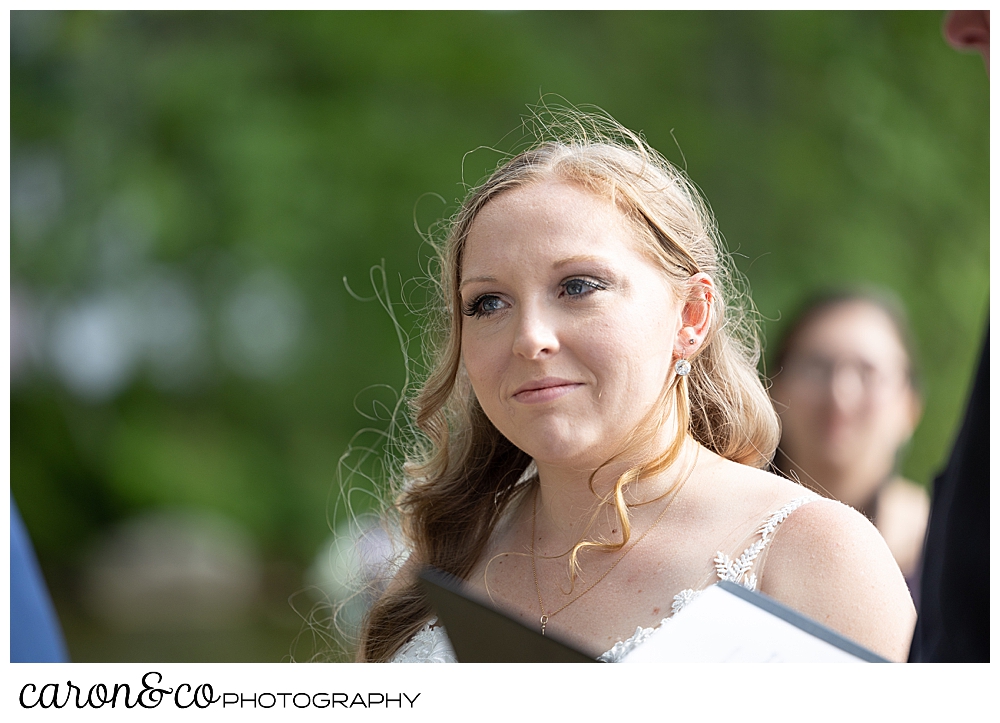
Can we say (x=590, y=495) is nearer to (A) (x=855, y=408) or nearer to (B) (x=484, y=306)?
(B) (x=484, y=306)

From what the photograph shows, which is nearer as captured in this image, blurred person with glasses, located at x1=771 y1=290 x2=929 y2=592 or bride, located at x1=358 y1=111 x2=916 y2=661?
bride, located at x1=358 y1=111 x2=916 y2=661

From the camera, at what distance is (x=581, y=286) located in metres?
1.32

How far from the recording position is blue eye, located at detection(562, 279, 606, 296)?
132 cm

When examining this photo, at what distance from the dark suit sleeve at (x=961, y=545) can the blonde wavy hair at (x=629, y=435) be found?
0.40 meters

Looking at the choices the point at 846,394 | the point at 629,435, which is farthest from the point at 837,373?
the point at 629,435

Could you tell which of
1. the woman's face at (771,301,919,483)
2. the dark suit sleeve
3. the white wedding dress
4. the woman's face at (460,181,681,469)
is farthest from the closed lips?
the woman's face at (771,301,919,483)

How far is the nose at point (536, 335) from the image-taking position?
1.30 m

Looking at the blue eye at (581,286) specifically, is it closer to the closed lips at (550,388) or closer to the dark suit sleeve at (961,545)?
the closed lips at (550,388)

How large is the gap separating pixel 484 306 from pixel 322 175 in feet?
16.4

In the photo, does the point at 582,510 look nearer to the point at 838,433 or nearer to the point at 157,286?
the point at 838,433

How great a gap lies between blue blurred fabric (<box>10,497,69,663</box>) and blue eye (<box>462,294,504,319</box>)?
979 millimetres

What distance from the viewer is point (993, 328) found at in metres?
1.27

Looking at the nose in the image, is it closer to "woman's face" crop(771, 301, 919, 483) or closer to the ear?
the ear

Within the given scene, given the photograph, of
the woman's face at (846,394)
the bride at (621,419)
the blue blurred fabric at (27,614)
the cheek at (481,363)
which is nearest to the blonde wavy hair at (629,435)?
the bride at (621,419)
